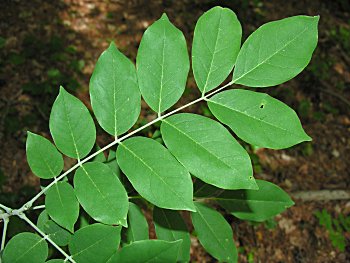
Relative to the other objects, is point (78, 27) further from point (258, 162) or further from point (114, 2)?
point (258, 162)

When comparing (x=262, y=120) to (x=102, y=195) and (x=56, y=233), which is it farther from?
(x=56, y=233)

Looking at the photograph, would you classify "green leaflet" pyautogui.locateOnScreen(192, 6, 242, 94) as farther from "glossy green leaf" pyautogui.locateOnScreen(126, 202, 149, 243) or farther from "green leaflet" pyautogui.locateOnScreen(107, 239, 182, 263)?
"glossy green leaf" pyautogui.locateOnScreen(126, 202, 149, 243)

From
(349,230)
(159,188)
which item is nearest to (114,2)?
(349,230)

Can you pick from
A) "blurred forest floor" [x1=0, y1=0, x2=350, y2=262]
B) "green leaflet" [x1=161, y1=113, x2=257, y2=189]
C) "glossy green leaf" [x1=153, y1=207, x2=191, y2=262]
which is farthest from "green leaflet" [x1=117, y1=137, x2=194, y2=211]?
"blurred forest floor" [x1=0, y1=0, x2=350, y2=262]

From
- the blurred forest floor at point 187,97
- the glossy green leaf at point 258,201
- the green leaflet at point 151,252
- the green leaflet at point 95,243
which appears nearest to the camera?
the green leaflet at point 151,252

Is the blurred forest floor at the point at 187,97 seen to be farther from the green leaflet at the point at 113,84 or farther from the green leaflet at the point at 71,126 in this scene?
the green leaflet at the point at 113,84

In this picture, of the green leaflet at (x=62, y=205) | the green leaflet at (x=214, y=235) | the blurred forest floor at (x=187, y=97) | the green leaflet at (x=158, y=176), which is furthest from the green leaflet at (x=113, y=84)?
the blurred forest floor at (x=187, y=97)
